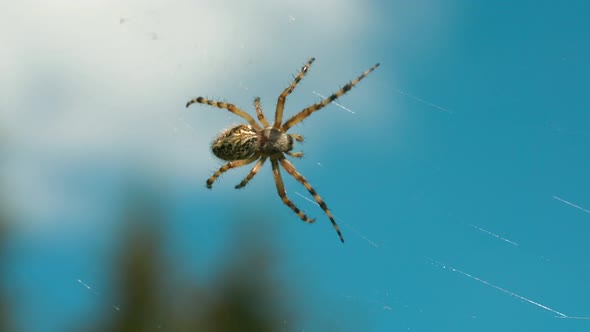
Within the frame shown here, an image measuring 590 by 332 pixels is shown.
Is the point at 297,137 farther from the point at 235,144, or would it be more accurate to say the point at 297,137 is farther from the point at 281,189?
the point at 235,144

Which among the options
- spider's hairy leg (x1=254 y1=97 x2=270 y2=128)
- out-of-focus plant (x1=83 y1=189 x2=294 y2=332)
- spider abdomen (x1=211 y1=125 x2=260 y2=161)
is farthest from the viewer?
out-of-focus plant (x1=83 y1=189 x2=294 y2=332)

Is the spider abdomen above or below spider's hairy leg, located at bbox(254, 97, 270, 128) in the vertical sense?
below

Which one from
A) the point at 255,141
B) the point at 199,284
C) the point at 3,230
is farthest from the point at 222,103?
the point at 199,284

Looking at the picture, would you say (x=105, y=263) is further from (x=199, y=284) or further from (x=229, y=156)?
(x=229, y=156)

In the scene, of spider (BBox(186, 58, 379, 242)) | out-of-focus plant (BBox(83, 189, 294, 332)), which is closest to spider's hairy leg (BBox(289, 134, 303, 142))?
spider (BBox(186, 58, 379, 242))

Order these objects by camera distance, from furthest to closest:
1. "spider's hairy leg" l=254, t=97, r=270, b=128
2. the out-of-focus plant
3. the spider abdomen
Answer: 1. the out-of-focus plant
2. "spider's hairy leg" l=254, t=97, r=270, b=128
3. the spider abdomen

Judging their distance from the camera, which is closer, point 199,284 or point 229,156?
point 229,156

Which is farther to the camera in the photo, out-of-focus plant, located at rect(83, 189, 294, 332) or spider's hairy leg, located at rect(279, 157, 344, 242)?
out-of-focus plant, located at rect(83, 189, 294, 332)

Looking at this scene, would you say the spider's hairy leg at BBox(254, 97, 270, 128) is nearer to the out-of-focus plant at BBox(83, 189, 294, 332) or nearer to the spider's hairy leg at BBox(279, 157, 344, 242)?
the spider's hairy leg at BBox(279, 157, 344, 242)
